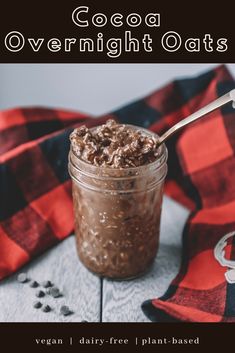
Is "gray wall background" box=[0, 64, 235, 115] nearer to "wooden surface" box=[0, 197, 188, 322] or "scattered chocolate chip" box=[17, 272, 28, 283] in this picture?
"wooden surface" box=[0, 197, 188, 322]

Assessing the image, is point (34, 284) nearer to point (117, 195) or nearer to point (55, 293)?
point (55, 293)

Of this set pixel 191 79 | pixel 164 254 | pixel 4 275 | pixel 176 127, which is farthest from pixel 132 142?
pixel 191 79

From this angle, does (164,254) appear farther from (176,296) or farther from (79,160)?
(79,160)

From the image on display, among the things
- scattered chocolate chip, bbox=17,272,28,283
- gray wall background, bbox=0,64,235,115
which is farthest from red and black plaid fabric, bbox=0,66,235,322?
gray wall background, bbox=0,64,235,115

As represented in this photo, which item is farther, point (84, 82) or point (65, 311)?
point (84, 82)

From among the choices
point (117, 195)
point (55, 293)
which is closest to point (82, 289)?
point (55, 293)
